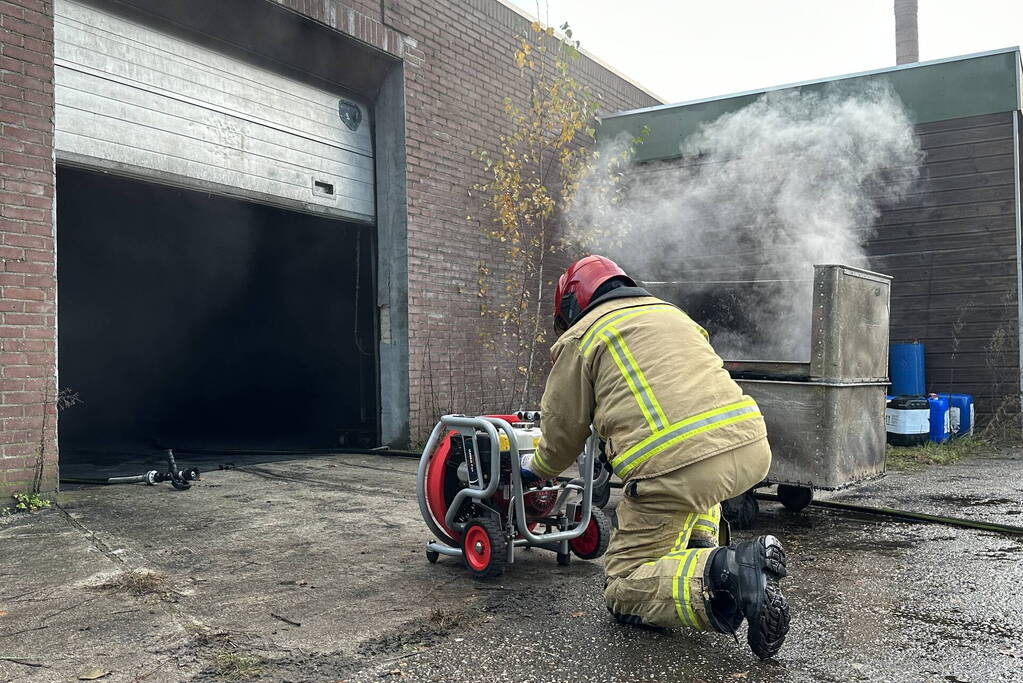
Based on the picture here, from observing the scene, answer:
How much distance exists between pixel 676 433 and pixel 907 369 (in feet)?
26.3

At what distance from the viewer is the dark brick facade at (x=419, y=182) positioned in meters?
5.50

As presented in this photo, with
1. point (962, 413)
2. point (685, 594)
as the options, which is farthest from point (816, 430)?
point (962, 413)

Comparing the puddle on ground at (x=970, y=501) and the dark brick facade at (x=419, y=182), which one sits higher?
the dark brick facade at (x=419, y=182)

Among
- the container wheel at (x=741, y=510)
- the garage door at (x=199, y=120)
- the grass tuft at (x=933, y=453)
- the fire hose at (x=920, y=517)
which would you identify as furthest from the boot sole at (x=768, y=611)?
the garage door at (x=199, y=120)

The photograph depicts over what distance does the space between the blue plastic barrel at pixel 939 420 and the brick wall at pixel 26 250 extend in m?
8.96

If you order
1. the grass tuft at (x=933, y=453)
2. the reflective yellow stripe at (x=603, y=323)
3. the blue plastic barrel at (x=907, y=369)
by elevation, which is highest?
the reflective yellow stripe at (x=603, y=323)

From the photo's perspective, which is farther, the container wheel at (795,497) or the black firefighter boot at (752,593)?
the container wheel at (795,497)

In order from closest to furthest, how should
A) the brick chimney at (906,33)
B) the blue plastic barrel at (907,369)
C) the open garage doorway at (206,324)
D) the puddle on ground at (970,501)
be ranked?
the puddle on ground at (970,501) < the blue plastic barrel at (907,369) < the open garage doorway at (206,324) < the brick chimney at (906,33)

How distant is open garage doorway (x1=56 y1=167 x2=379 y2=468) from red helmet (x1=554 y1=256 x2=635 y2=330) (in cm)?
637

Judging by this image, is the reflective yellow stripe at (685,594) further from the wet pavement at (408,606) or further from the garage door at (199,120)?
the garage door at (199,120)

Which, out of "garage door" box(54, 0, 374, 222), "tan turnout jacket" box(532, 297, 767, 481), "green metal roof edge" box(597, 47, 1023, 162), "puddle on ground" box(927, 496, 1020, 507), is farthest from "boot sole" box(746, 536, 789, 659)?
"green metal roof edge" box(597, 47, 1023, 162)

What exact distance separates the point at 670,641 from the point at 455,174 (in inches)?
291

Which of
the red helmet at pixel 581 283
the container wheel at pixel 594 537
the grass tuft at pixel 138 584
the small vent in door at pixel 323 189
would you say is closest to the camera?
the red helmet at pixel 581 283

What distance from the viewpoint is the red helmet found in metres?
3.54
